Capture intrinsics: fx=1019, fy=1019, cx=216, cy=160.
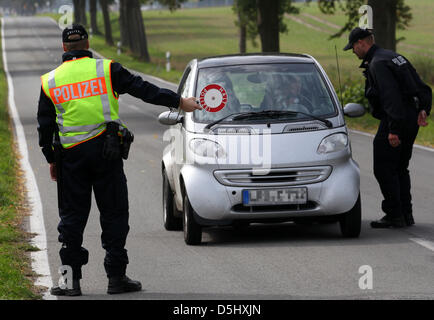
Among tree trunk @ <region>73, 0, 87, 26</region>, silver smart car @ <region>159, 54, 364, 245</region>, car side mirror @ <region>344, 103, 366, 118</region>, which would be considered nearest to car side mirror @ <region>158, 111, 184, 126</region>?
silver smart car @ <region>159, 54, 364, 245</region>

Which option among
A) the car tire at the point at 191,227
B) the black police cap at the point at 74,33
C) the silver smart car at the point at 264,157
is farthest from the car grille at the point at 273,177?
the black police cap at the point at 74,33

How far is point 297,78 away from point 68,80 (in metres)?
3.26

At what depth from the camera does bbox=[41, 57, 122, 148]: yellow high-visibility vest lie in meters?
6.97

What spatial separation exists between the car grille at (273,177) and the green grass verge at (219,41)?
70.2ft

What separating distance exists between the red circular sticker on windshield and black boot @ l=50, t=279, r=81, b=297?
2.81 m

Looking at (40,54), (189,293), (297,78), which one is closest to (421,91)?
(297,78)

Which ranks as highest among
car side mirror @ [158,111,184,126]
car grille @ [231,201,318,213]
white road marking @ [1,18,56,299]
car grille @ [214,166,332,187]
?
car side mirror @ [158,111,184,126]

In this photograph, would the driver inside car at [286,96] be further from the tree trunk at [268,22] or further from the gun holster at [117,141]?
the tree trunk at [268,22]

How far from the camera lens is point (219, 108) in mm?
9398

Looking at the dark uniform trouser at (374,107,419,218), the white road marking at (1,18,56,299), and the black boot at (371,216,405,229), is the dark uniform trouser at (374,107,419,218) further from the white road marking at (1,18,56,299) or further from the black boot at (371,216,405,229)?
the white road marking at (1,18,56,299)

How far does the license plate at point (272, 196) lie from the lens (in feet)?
28.9

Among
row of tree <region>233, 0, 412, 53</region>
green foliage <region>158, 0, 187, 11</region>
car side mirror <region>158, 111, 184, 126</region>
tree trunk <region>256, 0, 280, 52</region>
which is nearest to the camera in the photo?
car side mirror <region>158, 111, 184, 126</region>

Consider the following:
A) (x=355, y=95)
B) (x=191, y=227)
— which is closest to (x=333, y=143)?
(x=191, y=227)
